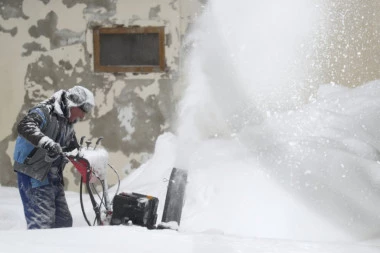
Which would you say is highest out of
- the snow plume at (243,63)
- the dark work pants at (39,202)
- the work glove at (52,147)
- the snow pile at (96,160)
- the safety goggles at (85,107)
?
the snow plume at (243,63)

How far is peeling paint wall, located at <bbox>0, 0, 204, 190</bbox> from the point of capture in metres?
6.15

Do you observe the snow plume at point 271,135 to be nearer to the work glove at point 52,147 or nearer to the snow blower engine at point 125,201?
the snow blower engine at point 125,201

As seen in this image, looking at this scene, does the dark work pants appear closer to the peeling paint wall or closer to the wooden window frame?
the peeling paint wall

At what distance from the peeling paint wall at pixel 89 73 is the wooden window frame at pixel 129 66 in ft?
0.17

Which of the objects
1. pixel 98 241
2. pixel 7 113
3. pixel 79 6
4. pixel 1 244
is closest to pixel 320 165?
pixel 98 241

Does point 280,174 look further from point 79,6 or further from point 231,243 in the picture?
point 79,6

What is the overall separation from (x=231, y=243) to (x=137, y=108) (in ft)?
12.5

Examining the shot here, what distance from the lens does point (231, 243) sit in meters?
2.57

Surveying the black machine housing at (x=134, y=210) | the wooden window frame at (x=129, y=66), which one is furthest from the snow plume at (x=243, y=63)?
the black machine housing at (x=134, y=210)

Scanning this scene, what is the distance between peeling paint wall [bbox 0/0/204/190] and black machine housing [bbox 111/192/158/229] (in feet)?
9.25

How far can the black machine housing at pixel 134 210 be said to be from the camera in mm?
3328

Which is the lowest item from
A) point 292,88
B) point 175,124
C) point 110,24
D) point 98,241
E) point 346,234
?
point 346,234

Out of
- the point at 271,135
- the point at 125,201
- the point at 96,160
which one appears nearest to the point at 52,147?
the point at 96,160

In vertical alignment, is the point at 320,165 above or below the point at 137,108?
below
